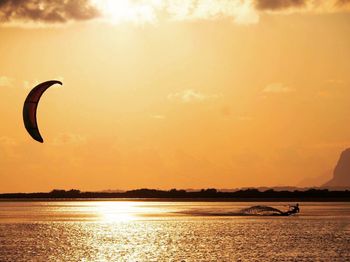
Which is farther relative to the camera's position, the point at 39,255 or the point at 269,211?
the point at 269,211

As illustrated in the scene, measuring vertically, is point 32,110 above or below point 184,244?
above

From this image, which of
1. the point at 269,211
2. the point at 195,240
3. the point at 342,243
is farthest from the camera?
the point at 269,211

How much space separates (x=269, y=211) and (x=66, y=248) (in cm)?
6789

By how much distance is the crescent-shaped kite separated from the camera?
54.7 meters

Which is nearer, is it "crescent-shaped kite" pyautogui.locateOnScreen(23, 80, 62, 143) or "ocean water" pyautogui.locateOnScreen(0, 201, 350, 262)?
"ocean water" pyautogui.locateOnScreen(0, 201, 350, 262)

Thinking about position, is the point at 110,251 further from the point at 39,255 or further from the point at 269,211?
the point at 269,211

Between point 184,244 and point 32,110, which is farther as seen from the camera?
point 184,244

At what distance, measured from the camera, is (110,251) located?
52875 millimetres

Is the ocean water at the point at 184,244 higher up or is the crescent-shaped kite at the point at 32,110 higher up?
the crescent-shaped kite at the point at 32,110

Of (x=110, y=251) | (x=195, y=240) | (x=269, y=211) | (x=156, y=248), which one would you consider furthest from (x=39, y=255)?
(x=269, y=211)

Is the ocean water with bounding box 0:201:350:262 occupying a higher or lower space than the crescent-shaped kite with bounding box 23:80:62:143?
lower

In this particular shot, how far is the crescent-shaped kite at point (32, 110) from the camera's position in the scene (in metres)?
54.7

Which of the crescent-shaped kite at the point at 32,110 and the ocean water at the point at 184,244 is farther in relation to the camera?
the crescent-shaped kite at the point at 32,110

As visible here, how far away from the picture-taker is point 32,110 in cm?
5509
